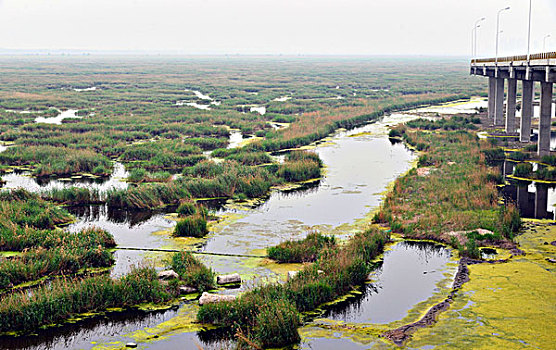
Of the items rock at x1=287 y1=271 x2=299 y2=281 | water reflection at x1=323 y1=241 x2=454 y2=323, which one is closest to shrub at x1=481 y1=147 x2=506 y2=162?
water reflection at x1=323 y1=241 x2=454 y2=323

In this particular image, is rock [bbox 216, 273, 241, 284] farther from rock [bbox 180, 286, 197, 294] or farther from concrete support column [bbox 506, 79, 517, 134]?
concrete support column [bbox 506, 79, 517, 134]

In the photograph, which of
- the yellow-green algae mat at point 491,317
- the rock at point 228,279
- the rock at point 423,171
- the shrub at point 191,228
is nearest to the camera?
the yellow-green algae mat at point 491,317

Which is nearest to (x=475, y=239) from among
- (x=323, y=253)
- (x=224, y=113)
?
(x=323, y=253)

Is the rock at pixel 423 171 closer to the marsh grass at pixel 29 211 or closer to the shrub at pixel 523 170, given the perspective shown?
the shrub at pixel 523 170

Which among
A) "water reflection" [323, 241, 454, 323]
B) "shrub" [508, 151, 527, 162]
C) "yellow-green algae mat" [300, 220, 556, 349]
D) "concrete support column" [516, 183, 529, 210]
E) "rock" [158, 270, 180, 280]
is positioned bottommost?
"water reflection" [323, 241, 454, 323]

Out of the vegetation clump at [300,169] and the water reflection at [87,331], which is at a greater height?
the vegetation clump at [300,169]

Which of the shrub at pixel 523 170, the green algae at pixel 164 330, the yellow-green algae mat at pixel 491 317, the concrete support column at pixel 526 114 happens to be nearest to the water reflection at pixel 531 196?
the shrub at pixel 523 170

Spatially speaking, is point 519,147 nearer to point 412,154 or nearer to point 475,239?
point 412,154
